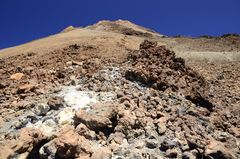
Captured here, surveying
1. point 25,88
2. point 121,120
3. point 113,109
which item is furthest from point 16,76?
point 121,120

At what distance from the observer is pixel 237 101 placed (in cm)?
1445

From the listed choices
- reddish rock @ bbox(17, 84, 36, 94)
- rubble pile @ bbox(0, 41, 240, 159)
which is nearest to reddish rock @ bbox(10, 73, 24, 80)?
rubble pile @ bbox(0, 41, 240, 159)

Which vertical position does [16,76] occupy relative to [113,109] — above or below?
above

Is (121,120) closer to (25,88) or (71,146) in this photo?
(71,146)

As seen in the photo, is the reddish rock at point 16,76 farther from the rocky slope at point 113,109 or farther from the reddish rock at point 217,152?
the reddish rock at point 217,152

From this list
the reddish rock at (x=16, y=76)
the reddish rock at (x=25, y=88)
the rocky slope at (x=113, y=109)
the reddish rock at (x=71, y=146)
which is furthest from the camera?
the reddish rock at (x=16, y=76)

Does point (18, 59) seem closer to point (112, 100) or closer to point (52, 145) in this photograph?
point (112, 100)

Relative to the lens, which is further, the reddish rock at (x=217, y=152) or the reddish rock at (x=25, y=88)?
the reddish rock at (x=25, y=88)

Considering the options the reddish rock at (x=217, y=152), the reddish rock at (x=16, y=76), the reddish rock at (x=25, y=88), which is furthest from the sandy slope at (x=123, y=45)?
the reddish rock at (x=217, y=152)

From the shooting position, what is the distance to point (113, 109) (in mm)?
9453

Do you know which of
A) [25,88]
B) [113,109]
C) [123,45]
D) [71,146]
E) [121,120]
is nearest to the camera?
[71,146]

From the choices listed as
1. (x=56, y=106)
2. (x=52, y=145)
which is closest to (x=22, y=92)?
(x=56, y=106)

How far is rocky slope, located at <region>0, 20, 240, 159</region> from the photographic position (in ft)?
28.3

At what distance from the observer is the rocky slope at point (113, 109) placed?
28.3ft
